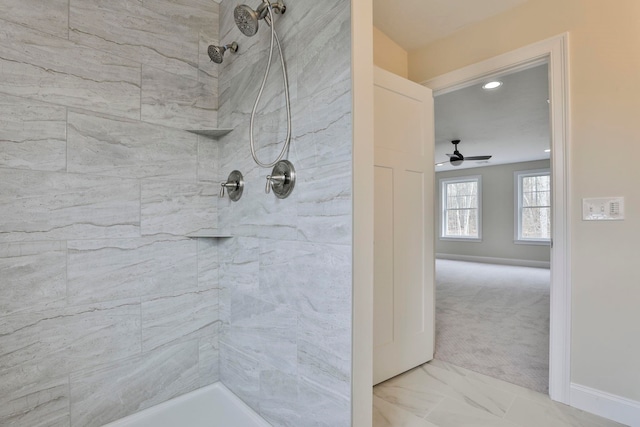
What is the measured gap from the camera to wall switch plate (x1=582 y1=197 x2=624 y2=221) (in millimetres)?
1574

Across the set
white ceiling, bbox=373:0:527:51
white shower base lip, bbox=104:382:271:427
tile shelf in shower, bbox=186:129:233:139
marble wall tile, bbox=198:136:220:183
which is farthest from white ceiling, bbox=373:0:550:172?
white shower base lip, bbox=104:382:271:427

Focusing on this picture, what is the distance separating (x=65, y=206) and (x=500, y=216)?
7.99 m

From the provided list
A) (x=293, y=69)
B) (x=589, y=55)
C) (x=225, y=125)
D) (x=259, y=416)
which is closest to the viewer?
(x=293, y=69)

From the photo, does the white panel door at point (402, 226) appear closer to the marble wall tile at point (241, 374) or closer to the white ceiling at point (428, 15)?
the white ceiling at point (428, 15)

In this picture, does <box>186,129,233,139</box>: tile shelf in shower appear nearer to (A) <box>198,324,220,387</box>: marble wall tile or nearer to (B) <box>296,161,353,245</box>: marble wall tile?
(B) <box>296,161,353,245</box>: marble wall tile

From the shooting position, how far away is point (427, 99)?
226 centimetres

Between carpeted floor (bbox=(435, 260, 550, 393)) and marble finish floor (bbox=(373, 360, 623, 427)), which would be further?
carpeted floor (bbox=(435, 260, 550, 393))

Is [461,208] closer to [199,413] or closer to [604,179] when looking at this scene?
[604,179]

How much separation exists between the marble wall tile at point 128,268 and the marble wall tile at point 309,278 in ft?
1.78

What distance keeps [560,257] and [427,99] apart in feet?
4.49

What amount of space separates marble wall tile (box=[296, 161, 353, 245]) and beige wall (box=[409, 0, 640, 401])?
1.45m

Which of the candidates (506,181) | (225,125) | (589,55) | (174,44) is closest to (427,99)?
(589,55)

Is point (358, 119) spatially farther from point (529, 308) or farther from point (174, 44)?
point (529, 308)

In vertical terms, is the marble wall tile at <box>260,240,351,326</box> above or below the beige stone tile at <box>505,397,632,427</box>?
above
